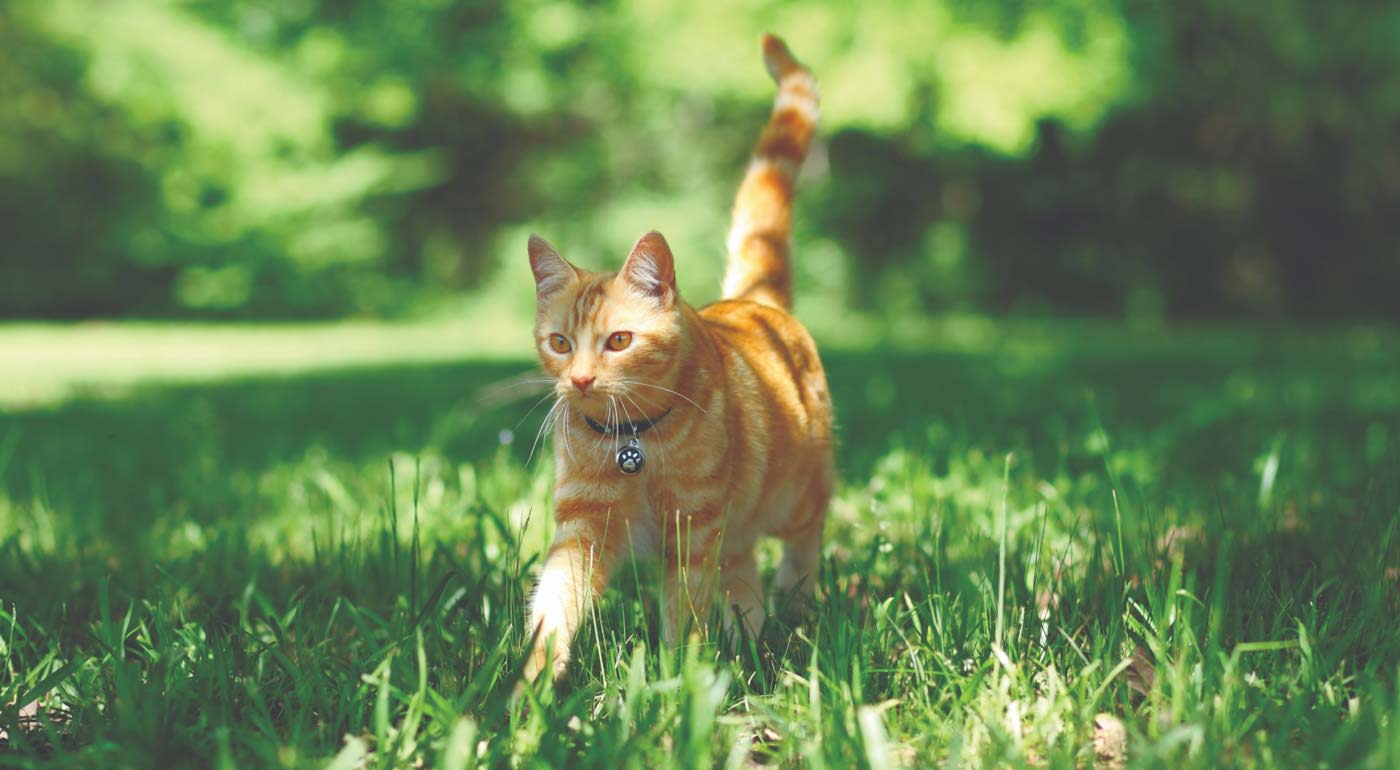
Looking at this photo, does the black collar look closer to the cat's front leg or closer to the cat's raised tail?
the cat's front leg

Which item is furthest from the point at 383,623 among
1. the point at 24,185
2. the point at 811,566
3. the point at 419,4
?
the point at 24,185

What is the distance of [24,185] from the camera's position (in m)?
14.3

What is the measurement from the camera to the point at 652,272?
1744 millimetres

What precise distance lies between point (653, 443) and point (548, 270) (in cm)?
42

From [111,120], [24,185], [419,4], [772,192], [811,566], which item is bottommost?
[811,566]

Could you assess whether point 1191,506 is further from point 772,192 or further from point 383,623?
point 383,623

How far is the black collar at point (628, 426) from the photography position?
1.72 m

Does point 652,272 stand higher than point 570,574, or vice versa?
point 652,272

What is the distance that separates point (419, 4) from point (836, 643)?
13558 mm

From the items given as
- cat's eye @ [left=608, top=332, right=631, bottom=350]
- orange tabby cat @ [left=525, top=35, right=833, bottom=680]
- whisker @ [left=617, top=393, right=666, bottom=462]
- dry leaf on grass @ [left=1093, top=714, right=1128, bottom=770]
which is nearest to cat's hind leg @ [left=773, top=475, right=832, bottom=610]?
orange tabby cat @ [left=525, top=35, right=833, bottom=680]

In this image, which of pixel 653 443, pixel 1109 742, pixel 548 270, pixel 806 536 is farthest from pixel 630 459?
pixel 1109 742

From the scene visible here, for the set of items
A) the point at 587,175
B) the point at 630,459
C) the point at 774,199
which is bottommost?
the point at 630,459

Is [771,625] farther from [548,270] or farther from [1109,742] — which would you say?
[548,270]

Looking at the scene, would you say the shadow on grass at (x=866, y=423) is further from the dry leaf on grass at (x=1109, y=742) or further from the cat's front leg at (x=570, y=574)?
the dry leaf on grass at (x=1109, y=742)
